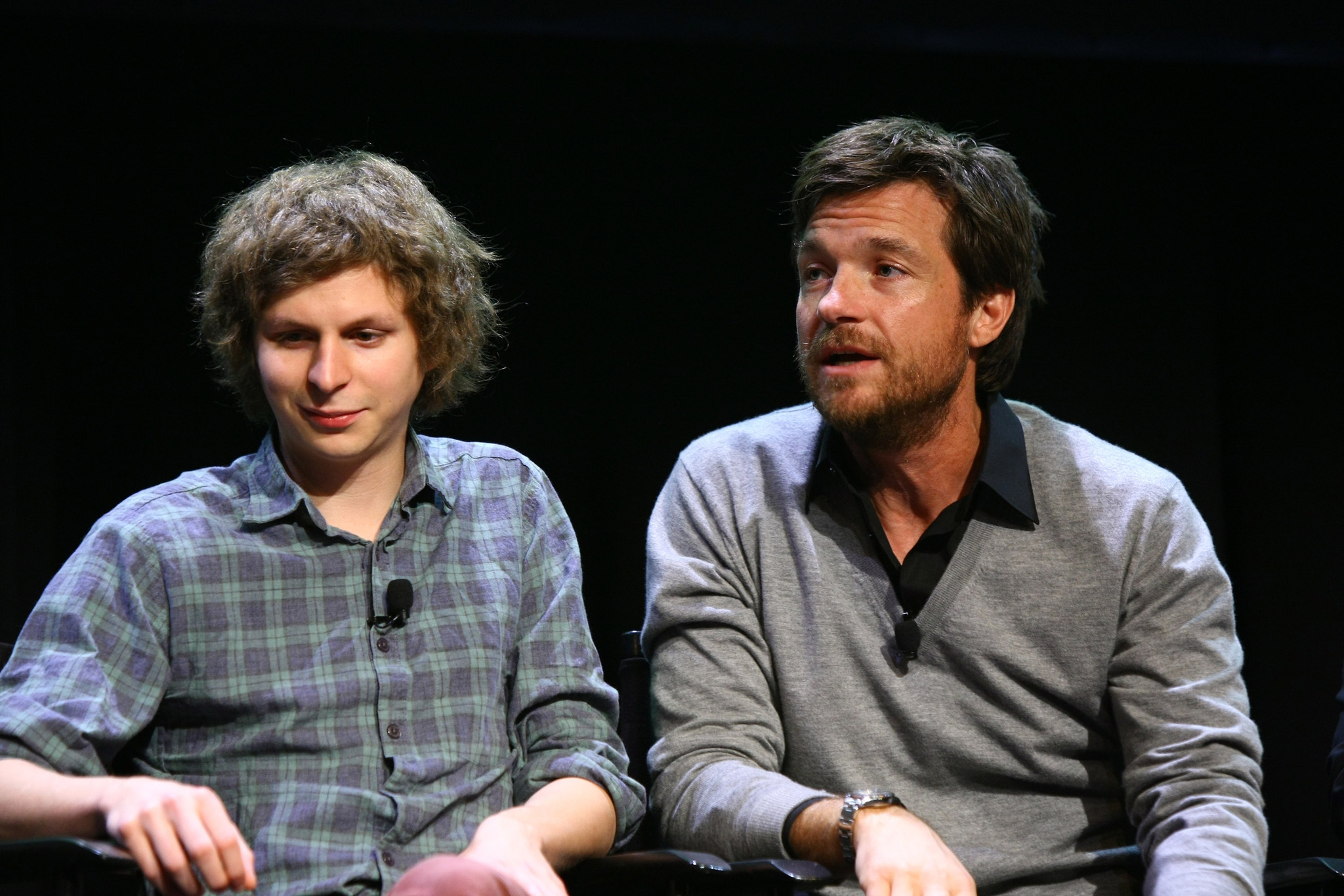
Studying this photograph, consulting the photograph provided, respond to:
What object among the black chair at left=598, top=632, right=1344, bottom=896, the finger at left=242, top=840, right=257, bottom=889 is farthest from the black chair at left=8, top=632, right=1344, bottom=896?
the black chair at left=598, top=632, right=1344, bottom=896

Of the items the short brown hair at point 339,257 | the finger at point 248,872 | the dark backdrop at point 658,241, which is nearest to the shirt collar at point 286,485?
the short brown hair at point 339,257

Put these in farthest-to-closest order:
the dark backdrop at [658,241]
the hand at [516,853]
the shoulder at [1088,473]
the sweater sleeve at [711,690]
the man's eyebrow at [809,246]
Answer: the dark backdrop at [658,241]
the man's eyebrow at [809,246]
the shoulder at [1088,473]
the sweater sleeve at [711,690]
the hand at [516,853]

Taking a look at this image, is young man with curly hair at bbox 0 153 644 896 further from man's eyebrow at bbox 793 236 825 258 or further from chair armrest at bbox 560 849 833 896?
man's eyebrow at bbox 793 236 825 258

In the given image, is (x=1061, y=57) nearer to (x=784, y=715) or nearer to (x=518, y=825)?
(x=784, y=715)

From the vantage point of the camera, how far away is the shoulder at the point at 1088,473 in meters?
2.04

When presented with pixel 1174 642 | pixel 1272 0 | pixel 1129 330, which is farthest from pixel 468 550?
pixel 1272 0

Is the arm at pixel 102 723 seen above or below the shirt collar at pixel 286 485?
below

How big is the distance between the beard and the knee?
980 mm

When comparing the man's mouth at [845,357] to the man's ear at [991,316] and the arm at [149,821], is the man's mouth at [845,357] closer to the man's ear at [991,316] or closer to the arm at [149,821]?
the man's ear at [991,316]

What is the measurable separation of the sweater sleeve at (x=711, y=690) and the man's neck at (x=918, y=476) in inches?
9.4

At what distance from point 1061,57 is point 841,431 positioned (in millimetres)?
1660

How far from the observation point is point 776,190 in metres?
3.19

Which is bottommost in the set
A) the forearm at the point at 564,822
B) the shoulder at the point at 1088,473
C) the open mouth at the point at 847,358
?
the forearm at the point at 564,822

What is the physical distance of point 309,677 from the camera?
170cm
